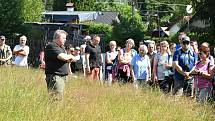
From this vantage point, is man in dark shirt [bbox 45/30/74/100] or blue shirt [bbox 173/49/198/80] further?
blue shirt [bbox 173/49/198/80]

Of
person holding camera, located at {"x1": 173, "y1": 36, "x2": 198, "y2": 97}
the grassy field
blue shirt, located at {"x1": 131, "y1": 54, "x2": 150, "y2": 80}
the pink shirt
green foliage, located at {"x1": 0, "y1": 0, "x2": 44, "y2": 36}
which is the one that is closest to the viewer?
the grassy field

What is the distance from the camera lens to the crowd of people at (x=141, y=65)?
950 cm

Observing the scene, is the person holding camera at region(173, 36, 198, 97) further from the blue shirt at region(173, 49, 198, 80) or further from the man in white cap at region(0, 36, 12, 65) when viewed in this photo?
the man in white cap at region(0, 36, 12, 65)

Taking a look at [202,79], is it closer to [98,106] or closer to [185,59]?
[185,59]

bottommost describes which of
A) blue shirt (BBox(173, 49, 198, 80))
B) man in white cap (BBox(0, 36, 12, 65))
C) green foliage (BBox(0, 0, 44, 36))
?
green foliage (BBox(0, 0, 44, 36))

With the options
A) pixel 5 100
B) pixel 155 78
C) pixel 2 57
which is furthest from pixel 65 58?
pixel 2 57

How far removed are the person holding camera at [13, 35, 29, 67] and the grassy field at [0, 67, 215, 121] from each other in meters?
5.43

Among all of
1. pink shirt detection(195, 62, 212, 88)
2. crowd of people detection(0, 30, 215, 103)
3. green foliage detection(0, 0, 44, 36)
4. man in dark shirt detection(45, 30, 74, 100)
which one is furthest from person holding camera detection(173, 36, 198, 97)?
green foliage detection(0, 0, 44, 36)

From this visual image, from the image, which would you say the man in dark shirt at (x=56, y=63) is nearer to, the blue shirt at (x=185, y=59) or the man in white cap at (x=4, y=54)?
the blue shirt at (x=185, y=59)

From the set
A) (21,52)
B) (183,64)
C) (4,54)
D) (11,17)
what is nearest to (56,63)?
(183,64)

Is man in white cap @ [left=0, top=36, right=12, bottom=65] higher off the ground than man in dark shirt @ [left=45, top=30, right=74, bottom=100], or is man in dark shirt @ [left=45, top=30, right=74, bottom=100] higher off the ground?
man in dark shirt @ [left=45, top=30, right=74, bottom=100]

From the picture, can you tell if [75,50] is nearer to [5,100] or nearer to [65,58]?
[65,58]

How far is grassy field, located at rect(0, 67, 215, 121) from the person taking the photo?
7484 millimetres

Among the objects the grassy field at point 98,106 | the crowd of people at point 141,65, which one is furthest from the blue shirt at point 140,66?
the grassy field at point 98,106
